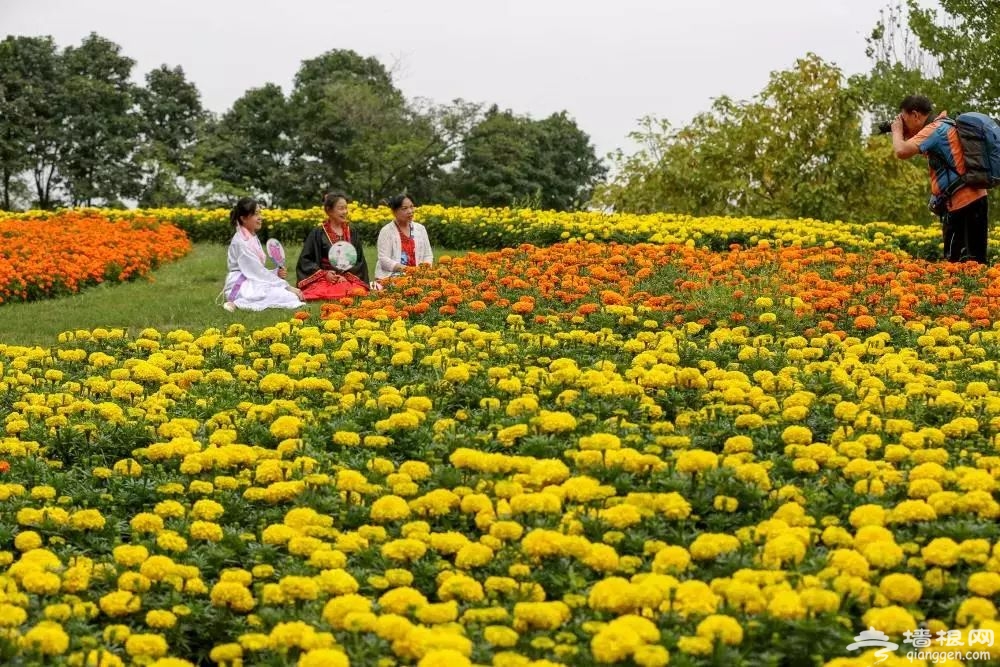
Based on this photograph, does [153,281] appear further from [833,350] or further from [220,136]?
[220,136]

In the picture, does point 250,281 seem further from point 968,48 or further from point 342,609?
point 968,48

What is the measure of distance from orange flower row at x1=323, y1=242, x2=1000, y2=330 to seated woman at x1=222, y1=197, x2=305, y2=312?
1.15m

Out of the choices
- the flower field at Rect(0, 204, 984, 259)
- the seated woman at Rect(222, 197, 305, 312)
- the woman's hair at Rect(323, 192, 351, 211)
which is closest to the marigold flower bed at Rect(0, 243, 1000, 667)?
the seated woman at Rect(222, 197, 305, 312)

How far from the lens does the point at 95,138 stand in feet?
134

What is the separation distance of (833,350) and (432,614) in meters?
3.80

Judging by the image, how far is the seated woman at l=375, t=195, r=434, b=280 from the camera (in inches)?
412

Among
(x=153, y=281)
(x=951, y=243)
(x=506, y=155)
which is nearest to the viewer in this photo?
(x=951, y=243)

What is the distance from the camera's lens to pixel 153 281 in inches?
502

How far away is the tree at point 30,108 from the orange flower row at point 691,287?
108 feet

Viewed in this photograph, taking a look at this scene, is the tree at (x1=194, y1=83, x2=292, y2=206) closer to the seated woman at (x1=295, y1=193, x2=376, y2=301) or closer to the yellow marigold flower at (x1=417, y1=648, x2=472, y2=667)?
the seated woman at (x1=295, y1=193, x2=376, y2=301)

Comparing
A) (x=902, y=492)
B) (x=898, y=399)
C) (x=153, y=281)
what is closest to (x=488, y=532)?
(x=902, y=492)

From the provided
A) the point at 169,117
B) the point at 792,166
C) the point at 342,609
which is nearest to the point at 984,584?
the point at 342,609

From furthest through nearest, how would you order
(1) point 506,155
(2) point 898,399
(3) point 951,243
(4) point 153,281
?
(1) point 506,155, (4) point 153,281, (3) point 951,243, (2) point 898,399

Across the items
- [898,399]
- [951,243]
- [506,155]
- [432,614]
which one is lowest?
[432,614]
